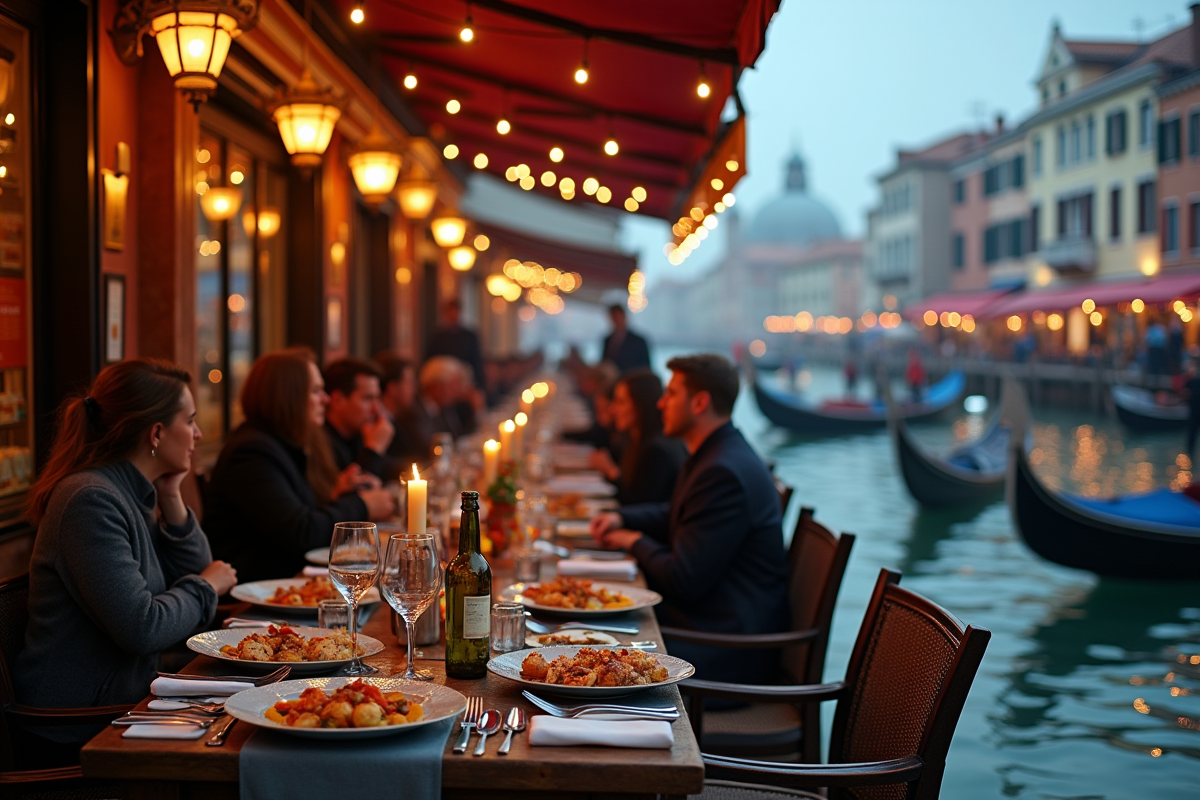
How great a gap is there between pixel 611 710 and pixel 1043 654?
16.5 ft

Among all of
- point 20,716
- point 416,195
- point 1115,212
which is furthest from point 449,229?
point 1115,212

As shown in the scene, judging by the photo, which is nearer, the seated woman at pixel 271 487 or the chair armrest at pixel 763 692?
the chair armrest at pixel 763 692

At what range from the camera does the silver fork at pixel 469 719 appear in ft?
5.70

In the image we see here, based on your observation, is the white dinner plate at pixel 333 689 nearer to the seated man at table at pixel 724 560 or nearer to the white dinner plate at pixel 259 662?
the white dinner plate at pixel 259 662

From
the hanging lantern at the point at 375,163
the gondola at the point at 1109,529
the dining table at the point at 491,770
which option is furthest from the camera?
the gondola at the point at 1109,529

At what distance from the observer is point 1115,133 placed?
111 ft

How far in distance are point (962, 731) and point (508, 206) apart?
16778 mm

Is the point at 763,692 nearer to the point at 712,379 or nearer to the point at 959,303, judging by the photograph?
the point at 712,379

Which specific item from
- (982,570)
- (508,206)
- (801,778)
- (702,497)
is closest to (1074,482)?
(982,570)

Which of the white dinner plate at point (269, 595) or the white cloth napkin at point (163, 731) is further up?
the white dinner plate at point (269, 595)

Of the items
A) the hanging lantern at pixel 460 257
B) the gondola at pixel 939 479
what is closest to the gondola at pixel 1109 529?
the gondola at pixel 939 479

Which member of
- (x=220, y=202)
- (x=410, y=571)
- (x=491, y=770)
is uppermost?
(x=220, y=202)

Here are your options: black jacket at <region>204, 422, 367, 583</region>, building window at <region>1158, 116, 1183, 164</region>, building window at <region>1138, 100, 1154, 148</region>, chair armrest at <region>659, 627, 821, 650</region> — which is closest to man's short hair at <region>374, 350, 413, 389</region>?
black jacket at <region>204, 422, 367, 583</region>

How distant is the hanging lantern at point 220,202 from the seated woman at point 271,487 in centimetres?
237
